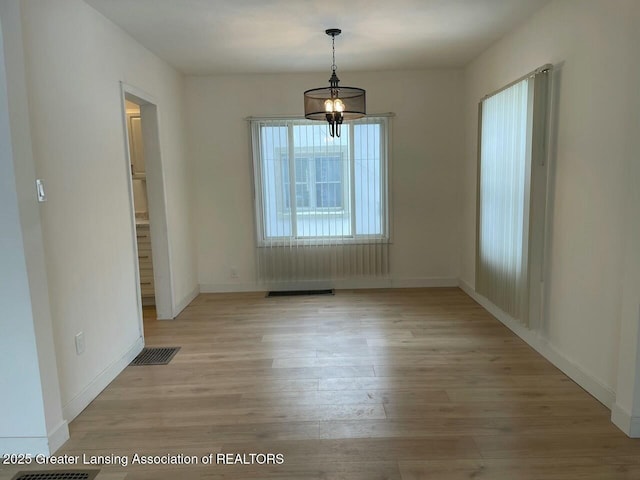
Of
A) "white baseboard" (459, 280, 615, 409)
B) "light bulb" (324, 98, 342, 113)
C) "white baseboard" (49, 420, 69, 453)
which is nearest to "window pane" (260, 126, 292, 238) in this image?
"light bulb" (324, 98, 342, 113)

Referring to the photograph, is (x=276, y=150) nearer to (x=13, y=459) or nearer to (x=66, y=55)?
(x=66, y=55)

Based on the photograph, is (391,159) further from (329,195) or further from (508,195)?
(508,195)

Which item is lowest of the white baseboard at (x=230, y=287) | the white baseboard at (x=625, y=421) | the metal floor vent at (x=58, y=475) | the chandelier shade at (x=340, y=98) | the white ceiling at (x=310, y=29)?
the metal floor vent at (x=58, y=475)

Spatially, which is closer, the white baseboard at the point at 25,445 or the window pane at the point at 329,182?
the white baseboard at the point at 25,445

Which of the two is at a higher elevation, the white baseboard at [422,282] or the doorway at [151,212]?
the doorway at [151,212]

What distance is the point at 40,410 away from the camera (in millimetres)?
2131

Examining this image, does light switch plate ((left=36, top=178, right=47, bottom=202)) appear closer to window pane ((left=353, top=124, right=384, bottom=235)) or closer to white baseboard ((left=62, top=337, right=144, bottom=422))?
white baseboard ((left=62, top=337, right=144, bottom=422))

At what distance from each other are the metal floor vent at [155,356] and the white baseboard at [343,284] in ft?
5.76

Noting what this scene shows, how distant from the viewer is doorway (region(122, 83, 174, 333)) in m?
4.07

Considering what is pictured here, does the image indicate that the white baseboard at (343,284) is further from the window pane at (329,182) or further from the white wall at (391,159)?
the window pane at (329,182)

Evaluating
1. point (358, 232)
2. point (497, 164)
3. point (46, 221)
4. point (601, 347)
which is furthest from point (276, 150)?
point (601, 347)

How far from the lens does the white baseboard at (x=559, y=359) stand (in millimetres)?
2537

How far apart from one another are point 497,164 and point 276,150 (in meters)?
2.43

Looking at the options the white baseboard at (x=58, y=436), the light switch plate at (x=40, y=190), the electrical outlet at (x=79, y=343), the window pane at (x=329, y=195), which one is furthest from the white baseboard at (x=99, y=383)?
the window pane at (x=329, y=195)
